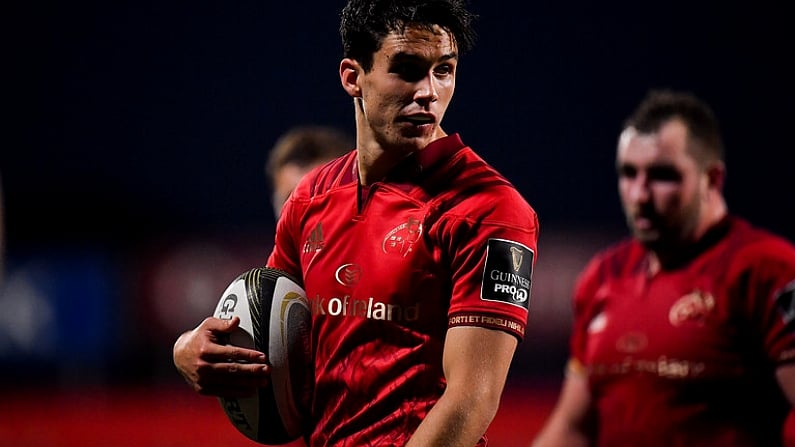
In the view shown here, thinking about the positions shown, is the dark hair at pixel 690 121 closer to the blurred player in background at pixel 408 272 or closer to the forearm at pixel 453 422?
the blurred player in background at pixel 408 272

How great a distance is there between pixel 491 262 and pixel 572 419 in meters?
1.90

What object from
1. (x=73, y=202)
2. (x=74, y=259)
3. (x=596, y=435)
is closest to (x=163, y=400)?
(x=74, y=259)

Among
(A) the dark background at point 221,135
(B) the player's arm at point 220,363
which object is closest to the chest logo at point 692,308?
(B) the player's arm at point 220,363

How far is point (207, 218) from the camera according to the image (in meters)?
10.4

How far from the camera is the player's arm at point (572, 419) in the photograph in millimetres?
4117

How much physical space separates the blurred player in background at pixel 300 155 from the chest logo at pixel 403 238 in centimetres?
197

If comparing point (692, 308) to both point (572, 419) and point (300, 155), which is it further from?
point (300, 155)

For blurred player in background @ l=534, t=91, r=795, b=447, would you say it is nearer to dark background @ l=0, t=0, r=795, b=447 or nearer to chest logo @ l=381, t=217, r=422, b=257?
chest logo @ l=381, t=217, r=422, b=257

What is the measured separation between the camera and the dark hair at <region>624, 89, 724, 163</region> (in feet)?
Answer: 13.3

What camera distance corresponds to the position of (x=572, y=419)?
413cm

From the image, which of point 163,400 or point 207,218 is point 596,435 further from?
point 207,218

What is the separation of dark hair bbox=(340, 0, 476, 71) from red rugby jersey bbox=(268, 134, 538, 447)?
26 cm

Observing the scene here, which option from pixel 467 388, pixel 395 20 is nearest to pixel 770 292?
pixel 467 388

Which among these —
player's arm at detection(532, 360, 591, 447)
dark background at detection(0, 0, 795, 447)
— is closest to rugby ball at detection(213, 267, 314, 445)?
player's arm at detection(532, 360, 591, 447)
